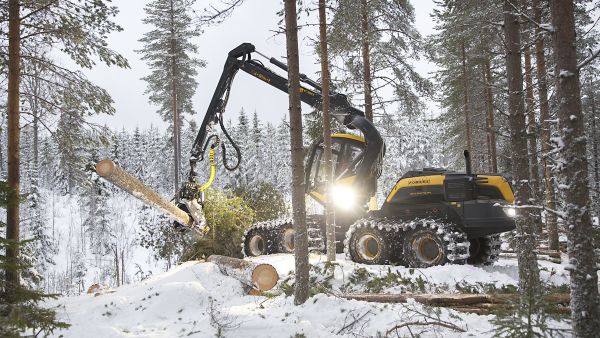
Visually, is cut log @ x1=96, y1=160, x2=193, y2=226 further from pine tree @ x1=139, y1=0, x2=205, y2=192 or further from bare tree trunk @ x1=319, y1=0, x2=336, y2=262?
pine tree @ x1=139, y1=0, x2=205, y2=192

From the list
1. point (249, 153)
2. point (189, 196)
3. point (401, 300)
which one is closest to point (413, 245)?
point (401, 300)

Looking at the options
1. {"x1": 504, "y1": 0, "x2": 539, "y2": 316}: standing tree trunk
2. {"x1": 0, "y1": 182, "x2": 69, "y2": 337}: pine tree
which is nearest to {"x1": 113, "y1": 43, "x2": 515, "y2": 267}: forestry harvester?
{"x1": 504, "y1": 0, "x2": 539, "y2": 316}: standing tree trunk

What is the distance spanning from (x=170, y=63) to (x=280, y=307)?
2205 centimetres

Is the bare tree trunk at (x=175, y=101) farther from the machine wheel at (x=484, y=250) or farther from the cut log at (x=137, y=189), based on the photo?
the machine wheel at (x=484, y=250)

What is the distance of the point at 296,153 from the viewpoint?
6938mm

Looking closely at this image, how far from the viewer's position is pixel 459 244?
8.88 metres

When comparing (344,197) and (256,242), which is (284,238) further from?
(344,197)

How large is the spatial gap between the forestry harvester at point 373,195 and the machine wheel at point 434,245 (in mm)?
20

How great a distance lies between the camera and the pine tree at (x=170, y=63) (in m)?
25.8

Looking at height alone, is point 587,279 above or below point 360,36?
below

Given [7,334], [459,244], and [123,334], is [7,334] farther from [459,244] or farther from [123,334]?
[459,244]

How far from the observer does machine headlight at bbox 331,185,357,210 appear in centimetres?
1101

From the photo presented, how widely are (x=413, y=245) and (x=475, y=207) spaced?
60.4 inches

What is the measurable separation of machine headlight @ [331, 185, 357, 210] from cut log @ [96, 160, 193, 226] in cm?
369
